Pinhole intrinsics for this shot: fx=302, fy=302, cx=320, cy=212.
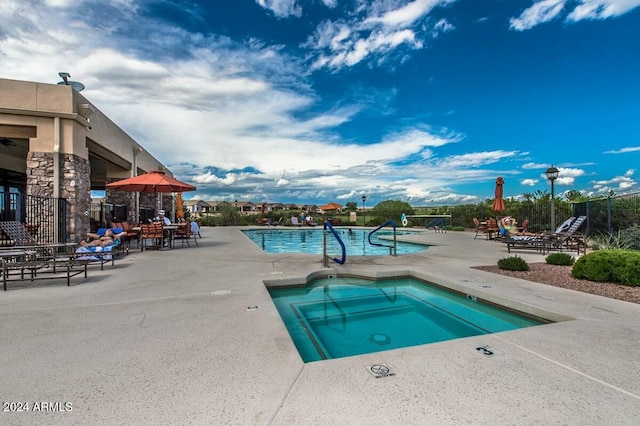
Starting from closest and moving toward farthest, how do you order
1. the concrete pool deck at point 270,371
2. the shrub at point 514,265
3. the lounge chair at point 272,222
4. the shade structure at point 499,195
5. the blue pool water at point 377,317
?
the concrete pool deck at point 270,371 < the blue pool water at point 377,317 < the shrub at point 514,265 < the shade structure at point 499,195 < the lounge chair at point 272,222

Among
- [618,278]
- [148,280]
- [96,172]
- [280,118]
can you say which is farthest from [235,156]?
[618,278]

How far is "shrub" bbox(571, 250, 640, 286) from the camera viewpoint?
4598 millimetres

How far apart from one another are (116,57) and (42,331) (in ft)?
27.6

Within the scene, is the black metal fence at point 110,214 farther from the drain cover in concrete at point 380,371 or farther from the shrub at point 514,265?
the shrub at point 514,265

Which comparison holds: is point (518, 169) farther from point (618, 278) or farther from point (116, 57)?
point (116, 57)

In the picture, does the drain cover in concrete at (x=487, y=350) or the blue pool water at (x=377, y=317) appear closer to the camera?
the drain cover in concrete at (x=487, y=350)

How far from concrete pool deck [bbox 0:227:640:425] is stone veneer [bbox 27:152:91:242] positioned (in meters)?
4.79

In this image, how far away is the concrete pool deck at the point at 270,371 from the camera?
5.47 feet

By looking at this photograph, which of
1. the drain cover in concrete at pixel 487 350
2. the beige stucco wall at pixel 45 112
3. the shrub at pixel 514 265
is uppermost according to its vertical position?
the beige stucco wall at pixel 45 112

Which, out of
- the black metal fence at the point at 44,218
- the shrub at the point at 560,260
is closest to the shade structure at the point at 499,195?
the shrub at the point at 560,260

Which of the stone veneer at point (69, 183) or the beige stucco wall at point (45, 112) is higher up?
the beige stucco wall at point (45, 112)

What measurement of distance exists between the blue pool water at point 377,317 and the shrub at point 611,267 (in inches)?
92.5

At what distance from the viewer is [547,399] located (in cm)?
180

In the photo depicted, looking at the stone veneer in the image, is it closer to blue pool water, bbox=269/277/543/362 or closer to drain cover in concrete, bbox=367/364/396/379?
blue pool water, bbox=269/277/543/362
